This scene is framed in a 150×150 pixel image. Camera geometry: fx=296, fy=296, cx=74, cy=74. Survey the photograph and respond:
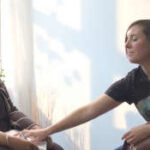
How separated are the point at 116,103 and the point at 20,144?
0.59 m

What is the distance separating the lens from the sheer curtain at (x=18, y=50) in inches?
109

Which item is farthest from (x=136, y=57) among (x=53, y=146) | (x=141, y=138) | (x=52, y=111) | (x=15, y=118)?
(x=52, y=111)

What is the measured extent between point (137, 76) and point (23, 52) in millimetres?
1561

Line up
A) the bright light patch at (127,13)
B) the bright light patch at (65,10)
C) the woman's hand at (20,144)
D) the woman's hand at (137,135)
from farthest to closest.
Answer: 1. the bright light patch at (65,10)
2. the bright light patch at (127,13)
3. the woman's hand at (20,144)
4. the woman's hand at (137,135)

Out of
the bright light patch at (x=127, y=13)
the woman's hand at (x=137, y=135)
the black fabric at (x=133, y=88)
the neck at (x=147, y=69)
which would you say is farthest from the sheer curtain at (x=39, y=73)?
the woman's hand at (x=137, y=135)

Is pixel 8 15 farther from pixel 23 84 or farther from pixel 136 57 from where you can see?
pixel 136 57

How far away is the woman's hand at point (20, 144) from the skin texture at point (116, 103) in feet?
0.19

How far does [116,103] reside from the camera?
1683mm

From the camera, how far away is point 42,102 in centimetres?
292

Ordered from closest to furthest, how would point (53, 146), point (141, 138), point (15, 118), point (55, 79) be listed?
point (141, 138) → point (53, 146) → point (15, 118) → point (55, 79)

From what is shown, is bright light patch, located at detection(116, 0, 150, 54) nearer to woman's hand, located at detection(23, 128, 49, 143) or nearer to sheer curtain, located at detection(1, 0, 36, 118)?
woman's hand, located at detection(23, 128, 49, 143)

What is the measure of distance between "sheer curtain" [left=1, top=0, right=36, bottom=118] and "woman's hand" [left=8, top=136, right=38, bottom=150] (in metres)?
1.24

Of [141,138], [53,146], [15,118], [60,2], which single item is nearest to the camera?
[141,138]

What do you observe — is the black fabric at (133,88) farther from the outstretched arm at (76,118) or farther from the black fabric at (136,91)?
the outstretched arm at (76,118)
